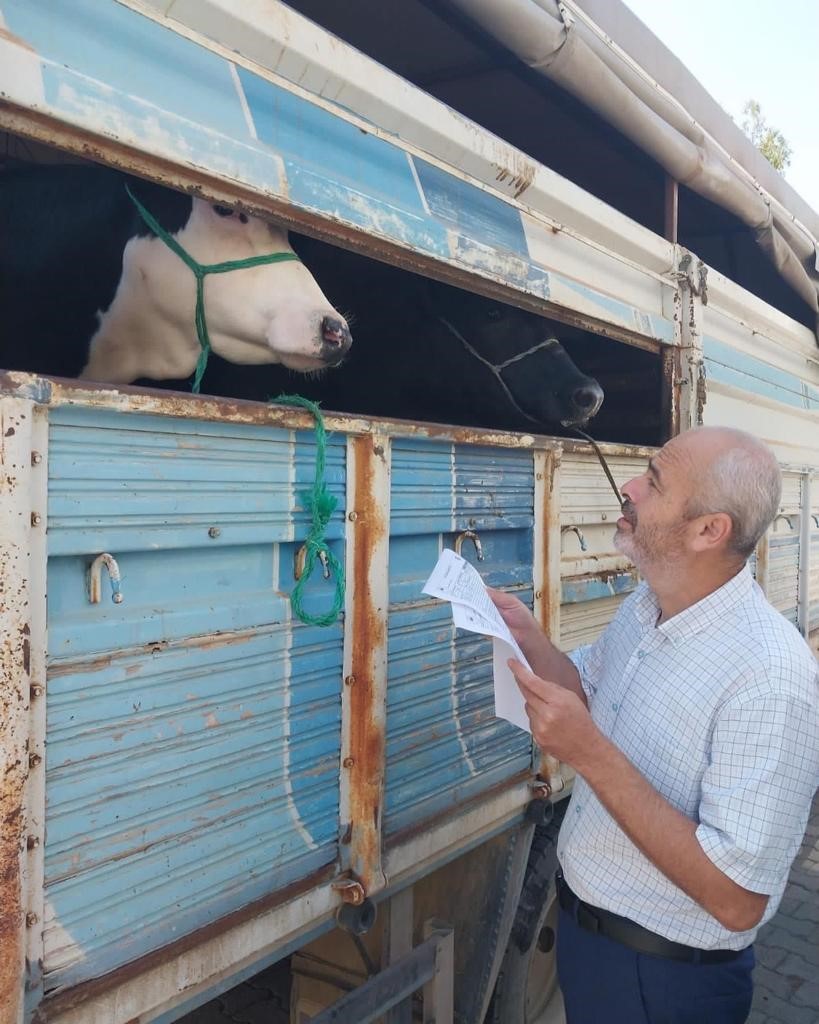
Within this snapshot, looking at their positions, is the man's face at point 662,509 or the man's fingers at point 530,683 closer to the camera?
the man's fingers at point 530,683

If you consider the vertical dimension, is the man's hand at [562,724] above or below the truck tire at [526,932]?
above

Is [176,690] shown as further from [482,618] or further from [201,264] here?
[201,264]

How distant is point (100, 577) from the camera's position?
1.26 metres

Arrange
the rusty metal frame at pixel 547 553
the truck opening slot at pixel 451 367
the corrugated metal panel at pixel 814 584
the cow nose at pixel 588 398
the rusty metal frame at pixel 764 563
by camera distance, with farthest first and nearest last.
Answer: the corrugated metal panel at pixel 814 584 < the rusty metal frame at pixel 764 563 < the truck opening slot at pixel 451 367 < the cow nose at pixel 588 398 < the rusty metal frame at pixel 547 553

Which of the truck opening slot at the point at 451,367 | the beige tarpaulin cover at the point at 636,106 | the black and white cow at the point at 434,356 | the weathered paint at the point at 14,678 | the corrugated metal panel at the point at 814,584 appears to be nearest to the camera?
the weathered paint at the point at 14,678

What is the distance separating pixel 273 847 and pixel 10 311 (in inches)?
60.7

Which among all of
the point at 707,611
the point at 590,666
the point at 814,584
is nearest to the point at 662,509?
the point at 707,611

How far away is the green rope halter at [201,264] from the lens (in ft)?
6.56

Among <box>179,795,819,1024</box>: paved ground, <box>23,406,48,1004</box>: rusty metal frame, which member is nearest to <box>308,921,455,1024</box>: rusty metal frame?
<box>23,406,48,1004</box>: rusty metal frame

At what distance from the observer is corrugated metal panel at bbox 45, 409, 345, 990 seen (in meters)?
1.22

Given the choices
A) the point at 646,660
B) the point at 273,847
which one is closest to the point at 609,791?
the point at 646,660

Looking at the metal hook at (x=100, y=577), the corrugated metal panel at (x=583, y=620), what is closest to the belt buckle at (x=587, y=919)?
the corrugated metal panel at (x=583, y=620)

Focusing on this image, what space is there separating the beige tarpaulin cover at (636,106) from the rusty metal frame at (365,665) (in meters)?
1.18

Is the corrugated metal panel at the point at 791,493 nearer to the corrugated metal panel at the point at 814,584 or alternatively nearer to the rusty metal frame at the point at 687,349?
the corrugated metal panel at the point at 814,584
